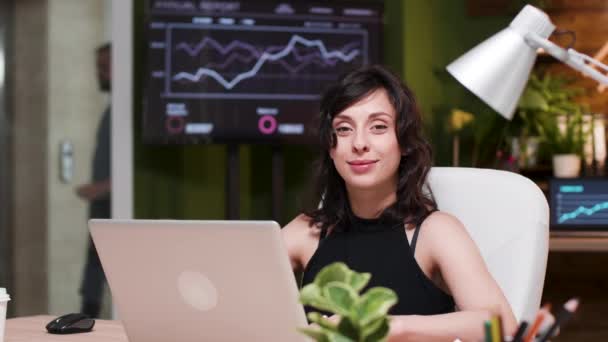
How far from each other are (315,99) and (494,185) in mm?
2227

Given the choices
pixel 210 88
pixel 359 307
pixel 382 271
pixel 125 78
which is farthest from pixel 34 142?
pixel 359 307

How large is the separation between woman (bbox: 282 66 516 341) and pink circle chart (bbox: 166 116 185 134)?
2.02 m

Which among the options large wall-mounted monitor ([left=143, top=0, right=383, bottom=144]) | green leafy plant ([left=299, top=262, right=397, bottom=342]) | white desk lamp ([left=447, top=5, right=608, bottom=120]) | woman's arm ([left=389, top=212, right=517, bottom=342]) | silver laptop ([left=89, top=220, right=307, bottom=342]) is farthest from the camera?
large wall-mounted monitor ([left=143, top=0, right=383, bottom=144])

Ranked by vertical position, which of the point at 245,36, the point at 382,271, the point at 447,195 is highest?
the point at 245,36

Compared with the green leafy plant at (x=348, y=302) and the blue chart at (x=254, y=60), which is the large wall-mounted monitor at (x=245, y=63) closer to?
the blue chart at (x=254, y=60)

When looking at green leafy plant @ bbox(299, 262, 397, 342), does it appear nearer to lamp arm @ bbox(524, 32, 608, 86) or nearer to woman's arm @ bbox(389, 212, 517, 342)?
woman's arm @ bbox(389, 212, 517, 342)

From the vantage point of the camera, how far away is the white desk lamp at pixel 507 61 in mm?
1563

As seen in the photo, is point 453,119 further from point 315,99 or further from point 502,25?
point 315,99

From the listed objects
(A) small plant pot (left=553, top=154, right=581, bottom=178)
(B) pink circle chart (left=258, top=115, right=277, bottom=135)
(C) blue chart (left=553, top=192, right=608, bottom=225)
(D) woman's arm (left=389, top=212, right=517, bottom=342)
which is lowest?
(C) blue chart (left=553, top=192, right=608, bottom=225)

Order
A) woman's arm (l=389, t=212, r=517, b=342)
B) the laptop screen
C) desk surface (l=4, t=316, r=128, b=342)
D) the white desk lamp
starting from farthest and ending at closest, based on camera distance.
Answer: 1. the laptop screen
2. desk surface (l=4, t=316, r=128, b=342)
3. the white desk lamp
4. woman's arm (l=389, t=212, r=517, b=342)

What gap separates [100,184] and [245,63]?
0.87 metres

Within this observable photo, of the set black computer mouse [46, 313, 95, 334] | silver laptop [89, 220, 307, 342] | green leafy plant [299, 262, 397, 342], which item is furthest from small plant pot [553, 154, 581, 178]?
green leafy plant [299, 262, 397, 342]

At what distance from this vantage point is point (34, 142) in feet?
13.8

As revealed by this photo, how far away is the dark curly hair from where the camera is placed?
5.99 feet
